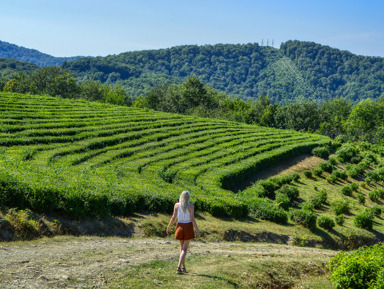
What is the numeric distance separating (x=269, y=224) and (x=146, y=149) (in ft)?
51.0

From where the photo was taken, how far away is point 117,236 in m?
15.2

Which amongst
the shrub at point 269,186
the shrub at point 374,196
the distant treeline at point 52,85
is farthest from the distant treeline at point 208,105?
the shrub at point 269,186

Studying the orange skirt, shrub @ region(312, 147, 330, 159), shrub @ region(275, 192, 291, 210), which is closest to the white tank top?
the orange skirt

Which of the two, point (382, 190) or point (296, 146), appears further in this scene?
point (296, 146)

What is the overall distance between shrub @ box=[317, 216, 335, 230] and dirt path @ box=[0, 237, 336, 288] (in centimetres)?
1008

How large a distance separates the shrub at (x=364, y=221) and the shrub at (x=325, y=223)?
348cm

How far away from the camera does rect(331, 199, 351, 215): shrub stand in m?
30.3

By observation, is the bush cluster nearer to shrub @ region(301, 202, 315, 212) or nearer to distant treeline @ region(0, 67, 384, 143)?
shrub @ region(301, 202, 315, 212)

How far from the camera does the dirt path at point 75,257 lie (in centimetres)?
903

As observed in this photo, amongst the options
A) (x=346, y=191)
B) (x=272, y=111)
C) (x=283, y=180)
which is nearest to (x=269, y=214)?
(x=283, y=180)

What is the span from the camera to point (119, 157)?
30656mm

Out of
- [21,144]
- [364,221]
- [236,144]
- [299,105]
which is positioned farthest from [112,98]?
[364,221]

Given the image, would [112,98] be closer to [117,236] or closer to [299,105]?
[299,105]

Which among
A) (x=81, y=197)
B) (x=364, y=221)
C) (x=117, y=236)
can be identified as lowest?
(x=364, y=221)
